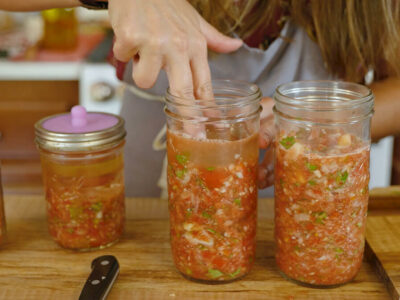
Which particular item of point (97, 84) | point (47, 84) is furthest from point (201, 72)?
point (47, 84)

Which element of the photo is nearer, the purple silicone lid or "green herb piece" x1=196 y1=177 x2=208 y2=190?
"green herb piece" x1=196 y1=177 x2=208 y2=190

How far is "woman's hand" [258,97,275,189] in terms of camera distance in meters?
0.84

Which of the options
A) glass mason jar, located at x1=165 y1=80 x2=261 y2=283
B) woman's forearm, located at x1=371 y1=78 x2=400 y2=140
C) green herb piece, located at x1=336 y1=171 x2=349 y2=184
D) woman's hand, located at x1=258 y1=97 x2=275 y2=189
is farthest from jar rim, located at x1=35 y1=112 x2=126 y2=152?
woman's forearm, located at x1=371 y1=78 x2=400 y2=140

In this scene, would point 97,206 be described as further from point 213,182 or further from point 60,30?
point 60,30

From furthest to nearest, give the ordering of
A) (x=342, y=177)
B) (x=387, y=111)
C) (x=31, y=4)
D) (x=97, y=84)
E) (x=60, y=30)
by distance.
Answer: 1. (x=60, y=30)
2. (x=97, y=84)
3. (x=387, y=111)
4. (x=31, y=4)
5. (x=342, y=177)

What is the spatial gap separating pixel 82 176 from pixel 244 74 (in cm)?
46

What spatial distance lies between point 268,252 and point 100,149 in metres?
0.31

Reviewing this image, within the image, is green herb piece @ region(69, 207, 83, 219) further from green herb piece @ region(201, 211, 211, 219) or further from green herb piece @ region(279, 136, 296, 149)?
green herb piece @ region(279, 136, 296, 149)

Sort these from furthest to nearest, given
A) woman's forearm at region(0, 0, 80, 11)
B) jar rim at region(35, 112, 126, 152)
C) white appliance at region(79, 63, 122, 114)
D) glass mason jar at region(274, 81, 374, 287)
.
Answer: white appliance at region(79, 63, 122, 114)
woman's forearm at region(0, 0, 80, 11)
jar rim at region(35, 112, 126, 152)
glass mason jar at region(274, 81, 374, 287)

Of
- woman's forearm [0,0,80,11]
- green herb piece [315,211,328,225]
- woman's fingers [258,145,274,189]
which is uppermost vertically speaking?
woman's forearm [0,0,80,11]

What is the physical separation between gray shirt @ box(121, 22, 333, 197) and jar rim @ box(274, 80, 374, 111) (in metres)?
0.33

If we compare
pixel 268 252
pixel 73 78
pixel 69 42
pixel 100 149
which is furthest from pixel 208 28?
pixel 69 42

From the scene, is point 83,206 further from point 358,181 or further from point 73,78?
point 73,78

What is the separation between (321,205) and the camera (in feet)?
2.35
